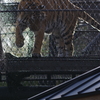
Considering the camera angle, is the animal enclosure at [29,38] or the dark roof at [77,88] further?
the animal enclosure at [29,38]

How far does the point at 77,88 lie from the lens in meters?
2.85

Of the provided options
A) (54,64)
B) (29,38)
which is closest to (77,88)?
(54,64)

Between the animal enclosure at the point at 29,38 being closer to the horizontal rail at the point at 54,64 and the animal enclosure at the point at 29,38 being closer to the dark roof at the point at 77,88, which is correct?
the horizontal rail at the point at 54,64

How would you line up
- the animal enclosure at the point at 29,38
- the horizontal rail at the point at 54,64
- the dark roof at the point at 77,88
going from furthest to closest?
the animal enclosure at the point at 29,38
the horizontal rail at the point at 54,64
the dark roof at the point at 77,88

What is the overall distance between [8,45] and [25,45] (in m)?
0.27

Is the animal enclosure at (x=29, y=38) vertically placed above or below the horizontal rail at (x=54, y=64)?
above

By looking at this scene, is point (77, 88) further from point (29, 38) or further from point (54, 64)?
point (29, 38)

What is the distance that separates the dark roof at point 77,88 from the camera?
2.67m

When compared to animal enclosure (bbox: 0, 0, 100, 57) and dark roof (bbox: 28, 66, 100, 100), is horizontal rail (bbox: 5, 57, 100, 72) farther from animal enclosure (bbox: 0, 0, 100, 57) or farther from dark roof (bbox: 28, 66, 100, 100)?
dark roof (bbox: 28, 66, 100, 100)

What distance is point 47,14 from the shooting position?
5.80 m

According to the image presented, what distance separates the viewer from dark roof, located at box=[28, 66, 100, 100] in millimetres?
2671

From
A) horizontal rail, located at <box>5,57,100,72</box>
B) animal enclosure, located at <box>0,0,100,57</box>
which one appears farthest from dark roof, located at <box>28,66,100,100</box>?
animal enclosure, located at <box>0,0,100,57</box>

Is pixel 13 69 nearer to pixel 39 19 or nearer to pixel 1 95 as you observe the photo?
pixel 1 95

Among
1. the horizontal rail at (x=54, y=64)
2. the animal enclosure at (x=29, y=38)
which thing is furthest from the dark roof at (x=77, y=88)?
the animal enclosure at (x=29, y=38)
